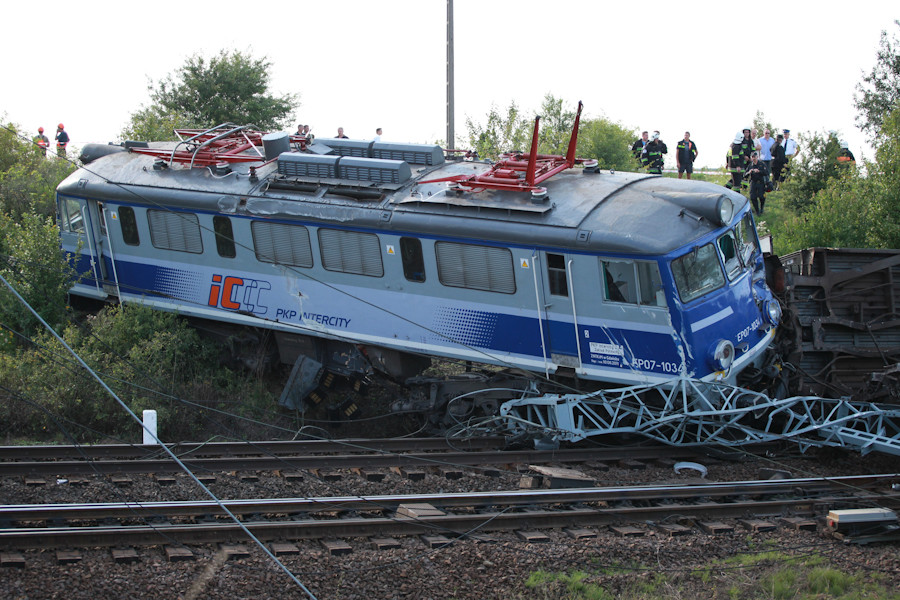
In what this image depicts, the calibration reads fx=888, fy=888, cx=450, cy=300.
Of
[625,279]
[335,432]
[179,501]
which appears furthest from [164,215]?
[625,279]

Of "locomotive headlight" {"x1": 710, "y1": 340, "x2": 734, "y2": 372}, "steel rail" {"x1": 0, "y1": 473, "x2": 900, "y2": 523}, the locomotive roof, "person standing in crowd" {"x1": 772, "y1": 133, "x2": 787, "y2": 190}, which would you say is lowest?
"steel rail" {"x1": 0, "y1": 473, "x2": 900, "y2": 523}

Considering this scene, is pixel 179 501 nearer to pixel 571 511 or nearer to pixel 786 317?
pixel 571 511

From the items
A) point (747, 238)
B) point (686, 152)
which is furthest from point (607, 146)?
point (747, 238)

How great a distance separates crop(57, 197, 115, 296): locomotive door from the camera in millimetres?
15938

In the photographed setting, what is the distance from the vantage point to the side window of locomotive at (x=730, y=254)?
11.8 metres

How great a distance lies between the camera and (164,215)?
15000 mm

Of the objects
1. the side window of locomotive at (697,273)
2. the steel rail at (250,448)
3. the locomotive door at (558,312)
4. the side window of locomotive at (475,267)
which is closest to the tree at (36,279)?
the steel rail at (250,448)

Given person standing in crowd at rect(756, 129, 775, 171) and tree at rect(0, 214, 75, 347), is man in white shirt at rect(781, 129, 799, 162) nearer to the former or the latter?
person standing in crowd at rect(756, 129, 775, 171)

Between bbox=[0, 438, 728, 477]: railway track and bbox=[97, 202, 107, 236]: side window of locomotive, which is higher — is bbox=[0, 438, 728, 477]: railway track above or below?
below

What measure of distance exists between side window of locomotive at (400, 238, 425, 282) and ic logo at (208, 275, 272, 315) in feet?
8.44

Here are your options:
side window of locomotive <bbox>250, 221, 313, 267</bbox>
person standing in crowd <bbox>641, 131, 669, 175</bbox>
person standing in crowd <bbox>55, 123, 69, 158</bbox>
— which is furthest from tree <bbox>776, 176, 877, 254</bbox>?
person standing in crowd <bbox>55, 123, 69, 158</bbox>

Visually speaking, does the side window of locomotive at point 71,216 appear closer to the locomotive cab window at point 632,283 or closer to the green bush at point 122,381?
the green bush at point 122,381

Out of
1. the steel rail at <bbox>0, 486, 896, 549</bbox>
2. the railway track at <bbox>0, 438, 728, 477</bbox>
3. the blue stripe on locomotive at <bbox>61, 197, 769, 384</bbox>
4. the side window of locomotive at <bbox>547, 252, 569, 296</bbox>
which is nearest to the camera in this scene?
the steel rail at <bbox>0, 486, 896, 549</bbox>

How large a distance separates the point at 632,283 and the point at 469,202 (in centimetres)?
257
